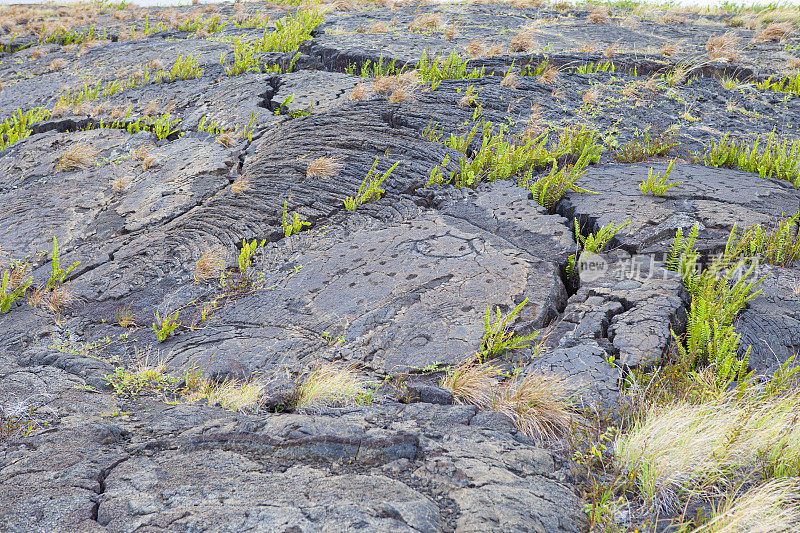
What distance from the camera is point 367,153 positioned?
17.9ft

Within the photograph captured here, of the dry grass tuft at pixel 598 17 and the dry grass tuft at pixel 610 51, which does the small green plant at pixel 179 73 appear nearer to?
the dry grass tuft at pixel 610 51

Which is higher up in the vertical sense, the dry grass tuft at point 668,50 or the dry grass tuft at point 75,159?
the dry grass tuft at point 668,50

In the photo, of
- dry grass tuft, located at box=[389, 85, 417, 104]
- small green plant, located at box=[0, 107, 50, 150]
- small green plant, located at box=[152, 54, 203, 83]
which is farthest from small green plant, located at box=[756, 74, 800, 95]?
small green plant, located at box=[0, 107, 50, 150]

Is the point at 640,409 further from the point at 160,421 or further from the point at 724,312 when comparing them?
the point at 160,421

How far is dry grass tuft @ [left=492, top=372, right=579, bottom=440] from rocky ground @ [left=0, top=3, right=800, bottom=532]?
66 millimetres

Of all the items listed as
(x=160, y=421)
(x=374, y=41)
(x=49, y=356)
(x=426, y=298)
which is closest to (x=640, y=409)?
(x=426, y=298)

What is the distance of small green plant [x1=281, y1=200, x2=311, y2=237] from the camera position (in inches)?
181

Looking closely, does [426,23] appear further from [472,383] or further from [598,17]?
[472,383]

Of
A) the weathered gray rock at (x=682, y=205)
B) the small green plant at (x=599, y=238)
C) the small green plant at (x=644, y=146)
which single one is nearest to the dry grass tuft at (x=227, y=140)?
the weathered gray rock at (x=682, y=205)

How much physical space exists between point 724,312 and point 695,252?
0.66 metres

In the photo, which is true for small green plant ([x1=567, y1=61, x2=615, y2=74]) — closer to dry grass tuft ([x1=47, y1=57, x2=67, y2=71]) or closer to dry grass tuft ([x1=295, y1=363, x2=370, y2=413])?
dry grass tuft ([x1=295, y1=363, x2=370, y2=413])

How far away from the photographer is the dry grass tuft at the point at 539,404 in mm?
2566

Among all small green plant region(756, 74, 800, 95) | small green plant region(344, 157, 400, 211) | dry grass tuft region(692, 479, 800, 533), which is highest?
small green plant region(756, 74, 800, 95)

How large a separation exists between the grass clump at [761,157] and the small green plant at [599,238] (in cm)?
205
